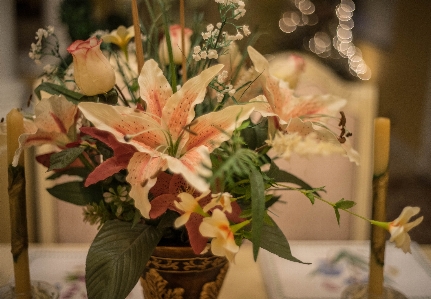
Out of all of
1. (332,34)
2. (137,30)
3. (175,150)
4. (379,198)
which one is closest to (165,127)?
(175,150)

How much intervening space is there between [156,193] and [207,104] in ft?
0.62

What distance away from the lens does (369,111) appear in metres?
1.21

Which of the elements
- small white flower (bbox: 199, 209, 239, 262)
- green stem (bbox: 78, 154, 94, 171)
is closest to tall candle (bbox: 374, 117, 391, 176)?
small white flower (bbox: 199, 209, 239, 262)

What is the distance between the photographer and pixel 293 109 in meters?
0.63

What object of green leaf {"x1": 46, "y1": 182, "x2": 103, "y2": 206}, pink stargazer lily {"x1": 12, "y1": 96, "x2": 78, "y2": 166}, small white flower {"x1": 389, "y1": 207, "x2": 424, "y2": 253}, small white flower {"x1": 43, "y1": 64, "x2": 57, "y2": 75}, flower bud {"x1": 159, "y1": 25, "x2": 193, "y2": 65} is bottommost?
small white flower {"x1": 389, "y1": 207, "x2": 424, "y2": 253}

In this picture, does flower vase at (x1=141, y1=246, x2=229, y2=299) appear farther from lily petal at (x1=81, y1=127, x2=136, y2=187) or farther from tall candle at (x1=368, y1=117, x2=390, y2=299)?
tall candle at (x1=368, y1=117, x2=390, y2=299)

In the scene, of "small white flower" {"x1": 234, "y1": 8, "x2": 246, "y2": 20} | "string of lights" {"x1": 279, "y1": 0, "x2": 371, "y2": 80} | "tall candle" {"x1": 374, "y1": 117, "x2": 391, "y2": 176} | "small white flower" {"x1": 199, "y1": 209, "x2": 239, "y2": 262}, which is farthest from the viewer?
"string of lights" {"x1": 279, "y1": 0, "x2": 371, "y2": 80}

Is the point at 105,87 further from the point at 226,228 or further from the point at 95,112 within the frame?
the point at 226,228

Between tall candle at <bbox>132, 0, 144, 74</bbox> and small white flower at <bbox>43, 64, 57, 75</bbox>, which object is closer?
tall candle at <bbox>132, 0, 144, 74</bbox>

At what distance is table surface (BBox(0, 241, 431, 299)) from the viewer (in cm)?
71

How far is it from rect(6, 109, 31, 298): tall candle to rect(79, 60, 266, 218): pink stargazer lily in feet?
0.60

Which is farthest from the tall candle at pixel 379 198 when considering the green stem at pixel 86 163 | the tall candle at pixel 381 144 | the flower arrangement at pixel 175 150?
the green stem at pixel 86 163

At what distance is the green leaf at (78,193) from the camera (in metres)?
0.66

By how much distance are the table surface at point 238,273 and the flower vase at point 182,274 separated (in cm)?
18
